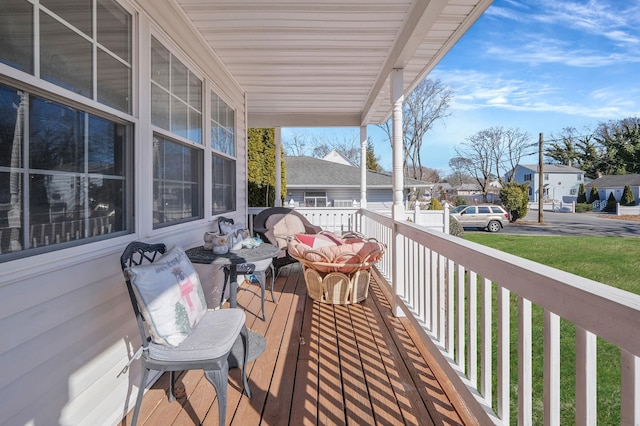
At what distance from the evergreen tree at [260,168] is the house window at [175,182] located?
14.9 feet

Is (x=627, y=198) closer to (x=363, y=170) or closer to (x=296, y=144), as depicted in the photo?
(x=296, y=144)

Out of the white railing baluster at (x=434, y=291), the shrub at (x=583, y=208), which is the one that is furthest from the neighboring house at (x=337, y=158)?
the white railing baluster at (x=434, y=291)

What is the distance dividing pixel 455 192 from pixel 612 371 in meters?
34.8

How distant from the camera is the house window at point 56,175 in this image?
125cm

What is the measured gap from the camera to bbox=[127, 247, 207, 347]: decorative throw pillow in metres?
1.51

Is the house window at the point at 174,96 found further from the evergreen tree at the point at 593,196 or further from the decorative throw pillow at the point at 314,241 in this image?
the evergreen tree at the point at 593,196

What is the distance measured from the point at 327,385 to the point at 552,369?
1.28 meters

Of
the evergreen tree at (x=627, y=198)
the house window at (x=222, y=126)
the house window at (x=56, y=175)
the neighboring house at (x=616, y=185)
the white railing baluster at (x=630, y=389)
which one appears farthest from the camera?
the neighboring house at (x=616, y=185)

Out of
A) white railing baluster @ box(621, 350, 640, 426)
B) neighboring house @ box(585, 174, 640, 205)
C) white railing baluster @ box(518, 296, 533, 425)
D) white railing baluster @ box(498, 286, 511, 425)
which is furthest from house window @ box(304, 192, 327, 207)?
neighboring house @ box(585, 174, 640, 205)

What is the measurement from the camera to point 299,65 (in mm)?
3797

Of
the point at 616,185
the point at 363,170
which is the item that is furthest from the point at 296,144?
the point at 616,185

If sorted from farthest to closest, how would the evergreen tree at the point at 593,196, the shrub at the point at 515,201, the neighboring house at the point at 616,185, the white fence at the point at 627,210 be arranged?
the evergreen tree at the point at 593,196 < the neighboring house at the point at 616,185 < the white fence at the point at 627,210 < the shrub at the point at 515,201

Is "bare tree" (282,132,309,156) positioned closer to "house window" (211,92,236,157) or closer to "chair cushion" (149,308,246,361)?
"house window" (211,92,236,157)

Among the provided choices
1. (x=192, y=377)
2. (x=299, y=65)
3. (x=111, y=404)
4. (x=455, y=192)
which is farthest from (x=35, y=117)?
(x=455, y=192)
